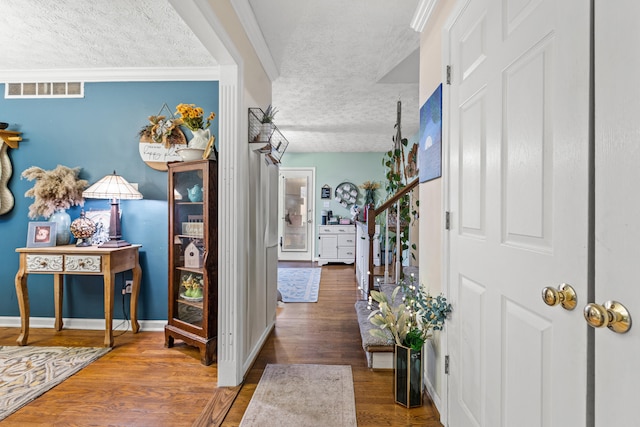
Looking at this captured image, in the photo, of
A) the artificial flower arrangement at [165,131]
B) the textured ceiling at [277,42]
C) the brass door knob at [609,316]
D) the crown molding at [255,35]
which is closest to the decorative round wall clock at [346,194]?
the textured ceiling at [277,42]

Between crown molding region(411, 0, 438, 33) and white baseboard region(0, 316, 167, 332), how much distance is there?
328 centimetres

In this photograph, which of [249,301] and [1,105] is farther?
[1,105]

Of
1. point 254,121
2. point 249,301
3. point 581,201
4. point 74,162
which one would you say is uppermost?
point 254,121

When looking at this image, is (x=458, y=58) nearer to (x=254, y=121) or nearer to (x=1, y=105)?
(x=254, y=121)

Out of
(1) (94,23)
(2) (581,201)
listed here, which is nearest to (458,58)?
(2) (581,201)

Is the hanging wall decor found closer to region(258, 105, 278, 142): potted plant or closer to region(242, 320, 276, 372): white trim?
region(258, 105, 278, 142): potted plant

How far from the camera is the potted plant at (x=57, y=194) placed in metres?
2.83

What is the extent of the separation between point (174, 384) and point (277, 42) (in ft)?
8.61

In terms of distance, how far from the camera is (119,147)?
304cm

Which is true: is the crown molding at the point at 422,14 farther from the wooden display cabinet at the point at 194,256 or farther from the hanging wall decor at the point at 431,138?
the wooden display cabinet at the point at 194,256

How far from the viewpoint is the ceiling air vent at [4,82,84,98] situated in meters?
3.04

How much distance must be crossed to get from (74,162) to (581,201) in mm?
3832

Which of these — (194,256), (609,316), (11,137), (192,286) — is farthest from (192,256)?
(609,316)

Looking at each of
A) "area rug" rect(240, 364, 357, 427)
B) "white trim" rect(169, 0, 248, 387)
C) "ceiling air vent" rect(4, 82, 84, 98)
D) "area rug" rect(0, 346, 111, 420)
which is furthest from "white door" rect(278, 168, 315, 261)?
"white trim" rect(169, 0, 248, 387)
